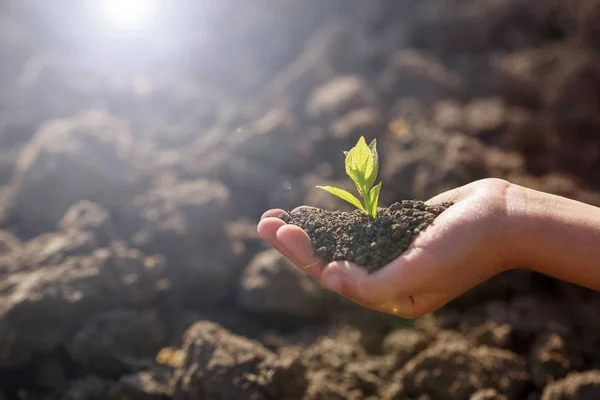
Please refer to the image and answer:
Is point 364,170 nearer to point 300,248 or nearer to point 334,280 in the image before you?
point 300,248

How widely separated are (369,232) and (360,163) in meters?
0.48

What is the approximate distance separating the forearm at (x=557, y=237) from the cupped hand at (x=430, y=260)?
88 mm

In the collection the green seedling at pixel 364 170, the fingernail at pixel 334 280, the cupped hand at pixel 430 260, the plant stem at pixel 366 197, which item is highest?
the green seedling at pixel 364 170

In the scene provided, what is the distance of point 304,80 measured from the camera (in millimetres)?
7941

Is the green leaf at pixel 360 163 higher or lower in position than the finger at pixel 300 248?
higher

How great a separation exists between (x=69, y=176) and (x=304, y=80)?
13.2 feet

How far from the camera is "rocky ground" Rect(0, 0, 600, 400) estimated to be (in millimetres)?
4039

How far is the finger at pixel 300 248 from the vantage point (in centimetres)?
296

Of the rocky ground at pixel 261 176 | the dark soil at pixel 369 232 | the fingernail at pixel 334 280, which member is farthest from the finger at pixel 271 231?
the rocky ground at pixel 261 176

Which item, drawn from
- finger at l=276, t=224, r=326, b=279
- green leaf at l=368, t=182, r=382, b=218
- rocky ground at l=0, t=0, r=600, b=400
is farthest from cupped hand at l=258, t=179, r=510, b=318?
rocky ground at l=0, t=0, r=600, b=400

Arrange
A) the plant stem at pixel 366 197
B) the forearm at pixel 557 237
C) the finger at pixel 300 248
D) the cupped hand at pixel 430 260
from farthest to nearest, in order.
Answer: the plant stem at pixel 366 197 < the finger at pixel 300 248 < the forearm at pixel 557 237 < the cupped hand at pixel 430 260

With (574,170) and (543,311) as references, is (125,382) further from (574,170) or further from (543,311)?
(574,170)

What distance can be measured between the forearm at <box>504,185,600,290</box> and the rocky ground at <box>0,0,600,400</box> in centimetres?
112

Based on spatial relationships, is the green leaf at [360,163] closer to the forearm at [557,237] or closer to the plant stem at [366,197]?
the plant stem at [366,197]
